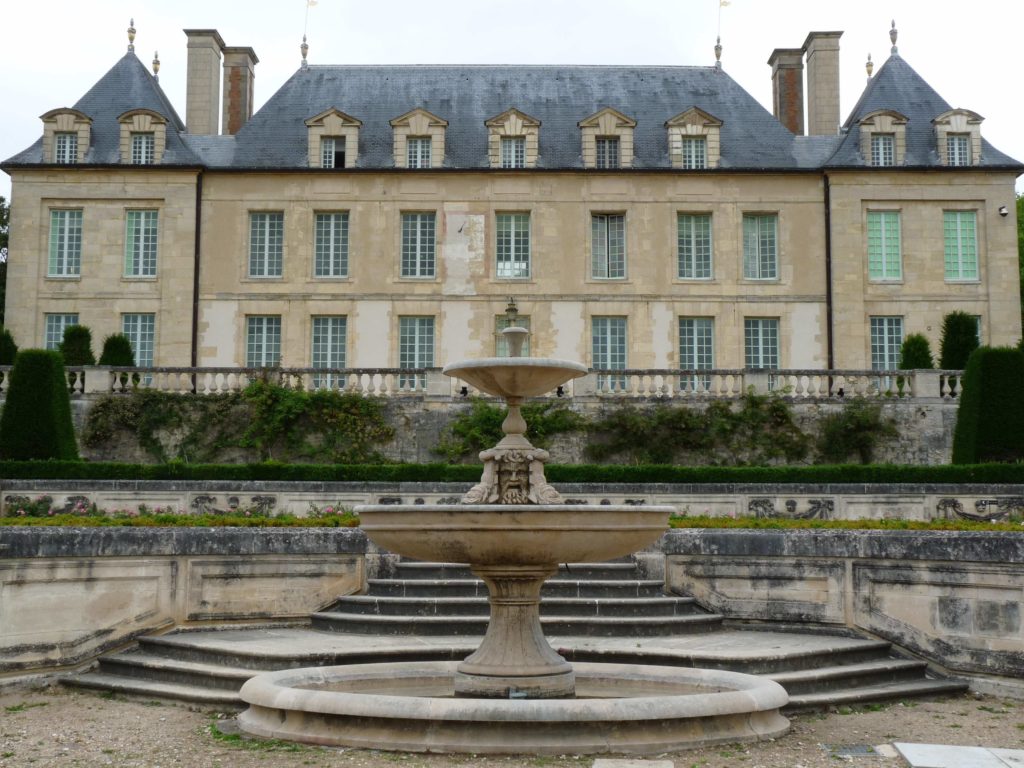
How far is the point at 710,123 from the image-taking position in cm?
3184

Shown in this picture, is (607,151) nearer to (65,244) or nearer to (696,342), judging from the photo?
(696,342)

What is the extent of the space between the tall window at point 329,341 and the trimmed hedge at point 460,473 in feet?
38.5

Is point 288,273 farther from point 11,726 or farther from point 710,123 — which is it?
point 11,726

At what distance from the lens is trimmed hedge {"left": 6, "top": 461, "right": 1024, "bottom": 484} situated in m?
18.7

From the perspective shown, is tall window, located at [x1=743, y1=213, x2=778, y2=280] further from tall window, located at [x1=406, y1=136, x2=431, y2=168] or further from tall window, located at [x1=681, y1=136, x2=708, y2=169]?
tall window, located at [x1=406, y1=136, x2=431, y2=168]

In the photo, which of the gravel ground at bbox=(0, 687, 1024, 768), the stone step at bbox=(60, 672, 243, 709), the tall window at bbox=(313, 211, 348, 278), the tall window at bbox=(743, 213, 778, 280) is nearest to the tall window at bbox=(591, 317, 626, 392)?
the tall window at bbox=(743, 213, 778, 280)

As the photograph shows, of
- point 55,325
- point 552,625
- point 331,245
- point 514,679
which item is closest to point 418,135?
point 331,245

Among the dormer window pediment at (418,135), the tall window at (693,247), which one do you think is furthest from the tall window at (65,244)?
the tall window at (693,247)

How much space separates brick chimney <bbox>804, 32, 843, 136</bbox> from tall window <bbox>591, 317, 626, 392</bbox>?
825 centimetres

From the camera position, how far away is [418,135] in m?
31.8

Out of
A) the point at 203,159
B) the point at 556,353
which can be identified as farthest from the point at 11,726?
the point at 203,159

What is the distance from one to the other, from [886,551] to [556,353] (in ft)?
68.0

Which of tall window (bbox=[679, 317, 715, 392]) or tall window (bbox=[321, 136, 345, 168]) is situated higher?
tall window (bbox=[321, 136, 345, 168])

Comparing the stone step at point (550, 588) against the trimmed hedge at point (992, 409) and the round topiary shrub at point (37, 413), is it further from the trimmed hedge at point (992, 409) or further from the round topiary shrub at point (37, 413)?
the trimmed hedge at point (992, 409)
